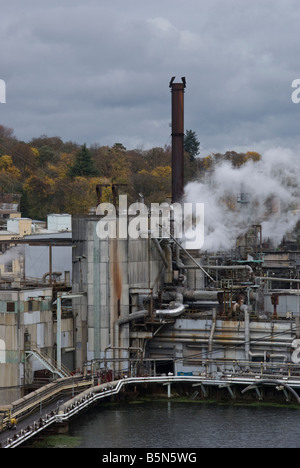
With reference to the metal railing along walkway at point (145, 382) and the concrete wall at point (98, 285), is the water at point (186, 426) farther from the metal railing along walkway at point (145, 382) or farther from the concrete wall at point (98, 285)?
the concrete wall at point (98, 285)

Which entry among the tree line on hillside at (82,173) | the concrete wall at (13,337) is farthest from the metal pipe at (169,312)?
the tree line on hillside at (82,173)

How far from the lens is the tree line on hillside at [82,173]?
139 m

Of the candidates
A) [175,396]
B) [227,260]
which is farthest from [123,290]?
[227,260]

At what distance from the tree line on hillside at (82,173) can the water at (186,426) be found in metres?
65.4

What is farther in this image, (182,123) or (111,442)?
(182,123)

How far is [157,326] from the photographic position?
235 feet
